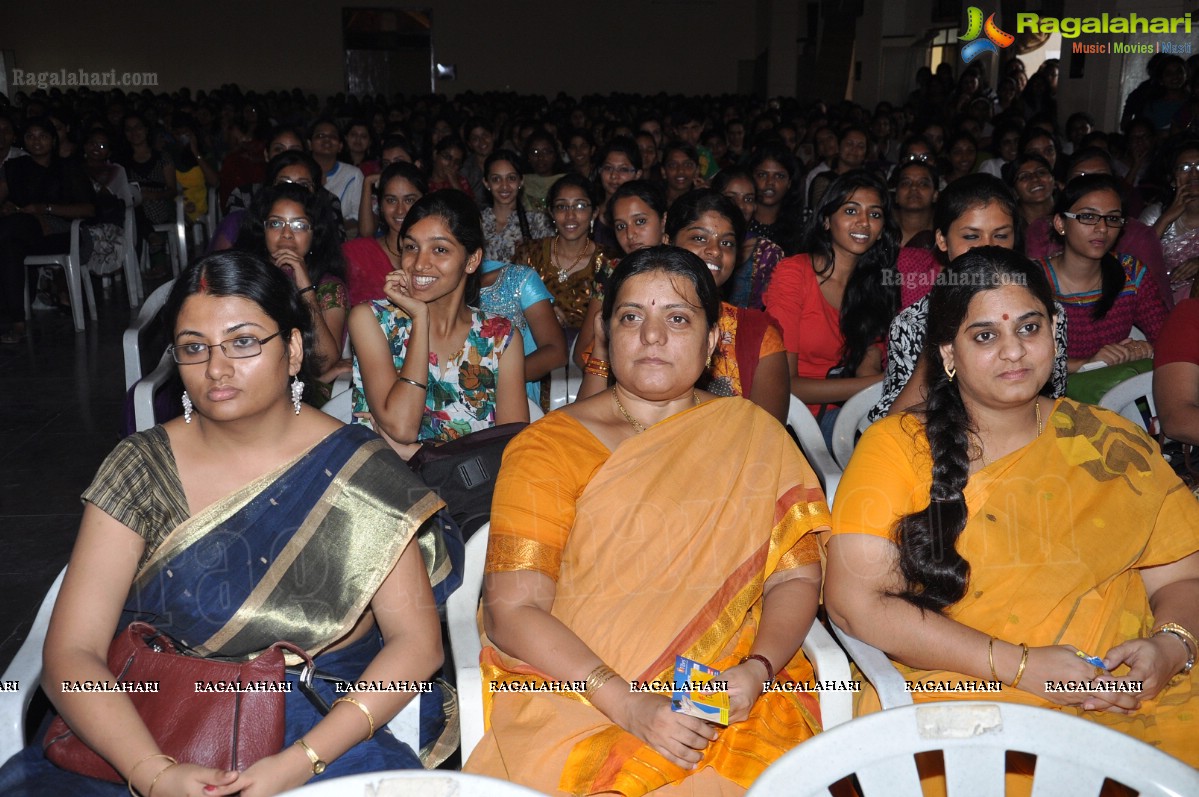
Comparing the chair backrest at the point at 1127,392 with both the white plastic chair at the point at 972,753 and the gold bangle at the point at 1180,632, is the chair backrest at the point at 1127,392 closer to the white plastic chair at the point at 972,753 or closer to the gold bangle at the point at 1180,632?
the gold bangle at the point at 1180,632

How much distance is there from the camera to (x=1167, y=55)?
7.58 m

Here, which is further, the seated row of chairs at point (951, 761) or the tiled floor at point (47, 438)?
the tiled floor at point (47, 438)

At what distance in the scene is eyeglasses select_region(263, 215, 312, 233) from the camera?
3250 millimetres

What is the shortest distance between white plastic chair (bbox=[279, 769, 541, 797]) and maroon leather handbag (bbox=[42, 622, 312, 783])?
0.36 m

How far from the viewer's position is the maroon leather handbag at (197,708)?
150 centimetres

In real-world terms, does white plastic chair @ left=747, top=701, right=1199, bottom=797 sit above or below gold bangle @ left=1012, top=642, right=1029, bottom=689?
above

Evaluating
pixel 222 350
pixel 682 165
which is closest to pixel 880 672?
pixel 222 350

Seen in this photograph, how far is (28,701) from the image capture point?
1609 millimetres

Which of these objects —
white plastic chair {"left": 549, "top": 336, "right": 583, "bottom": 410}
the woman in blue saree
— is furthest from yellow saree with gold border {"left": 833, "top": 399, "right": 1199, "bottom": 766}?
white plastic chair {"left": 549, "top": 336, "right": 583, "bottom": 410}

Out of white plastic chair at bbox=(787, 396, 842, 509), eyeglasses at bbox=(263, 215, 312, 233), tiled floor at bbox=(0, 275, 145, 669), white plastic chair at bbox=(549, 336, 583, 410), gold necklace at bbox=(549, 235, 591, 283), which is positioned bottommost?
tiled floor at bbox=(0, 275, 145, 669)

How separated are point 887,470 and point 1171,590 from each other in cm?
55

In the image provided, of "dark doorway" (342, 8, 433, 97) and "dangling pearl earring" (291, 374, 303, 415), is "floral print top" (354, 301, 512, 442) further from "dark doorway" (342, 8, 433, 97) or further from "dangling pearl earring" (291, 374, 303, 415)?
"dark doorway" (342, 8, 433, 97)

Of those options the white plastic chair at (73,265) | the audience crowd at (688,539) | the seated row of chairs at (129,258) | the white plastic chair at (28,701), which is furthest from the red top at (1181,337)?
the white plastic chair at (73,265)

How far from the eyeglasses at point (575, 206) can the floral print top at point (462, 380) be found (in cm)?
131
